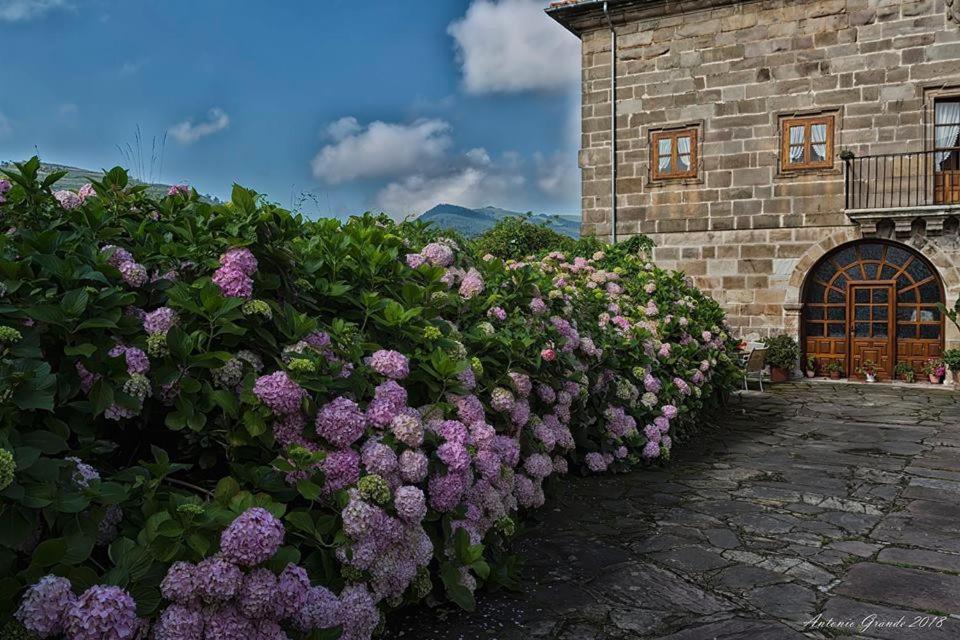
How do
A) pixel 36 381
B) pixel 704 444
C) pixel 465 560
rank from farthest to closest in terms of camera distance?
pixel 704 444
pixel 465 560
pixel 36 381

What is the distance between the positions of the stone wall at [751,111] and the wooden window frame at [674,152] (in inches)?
4.3

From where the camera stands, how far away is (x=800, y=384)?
39.9ft

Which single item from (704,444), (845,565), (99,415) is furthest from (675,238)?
(99,415)

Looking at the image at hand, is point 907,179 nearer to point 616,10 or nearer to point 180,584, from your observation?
point 616,10

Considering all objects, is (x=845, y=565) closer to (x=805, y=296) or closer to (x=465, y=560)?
(x=465, y=560)

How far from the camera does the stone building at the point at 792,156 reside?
39.8 ft

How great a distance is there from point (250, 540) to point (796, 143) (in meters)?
13.0

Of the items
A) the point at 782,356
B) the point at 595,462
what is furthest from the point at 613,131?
the point at 595,462

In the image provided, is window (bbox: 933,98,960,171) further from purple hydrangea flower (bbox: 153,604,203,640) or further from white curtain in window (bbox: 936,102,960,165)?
purple hydrangea flower (bbox: 153,604,203,640)

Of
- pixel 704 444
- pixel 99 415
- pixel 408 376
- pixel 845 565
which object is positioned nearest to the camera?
pixel 99 415

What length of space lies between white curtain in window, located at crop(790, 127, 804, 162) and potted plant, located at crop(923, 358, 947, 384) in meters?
3.97

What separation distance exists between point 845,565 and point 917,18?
460 inches

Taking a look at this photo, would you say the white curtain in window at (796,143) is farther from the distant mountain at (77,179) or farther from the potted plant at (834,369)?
the distant mountain at (77,179)

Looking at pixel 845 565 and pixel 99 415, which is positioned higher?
pixel 99 415
